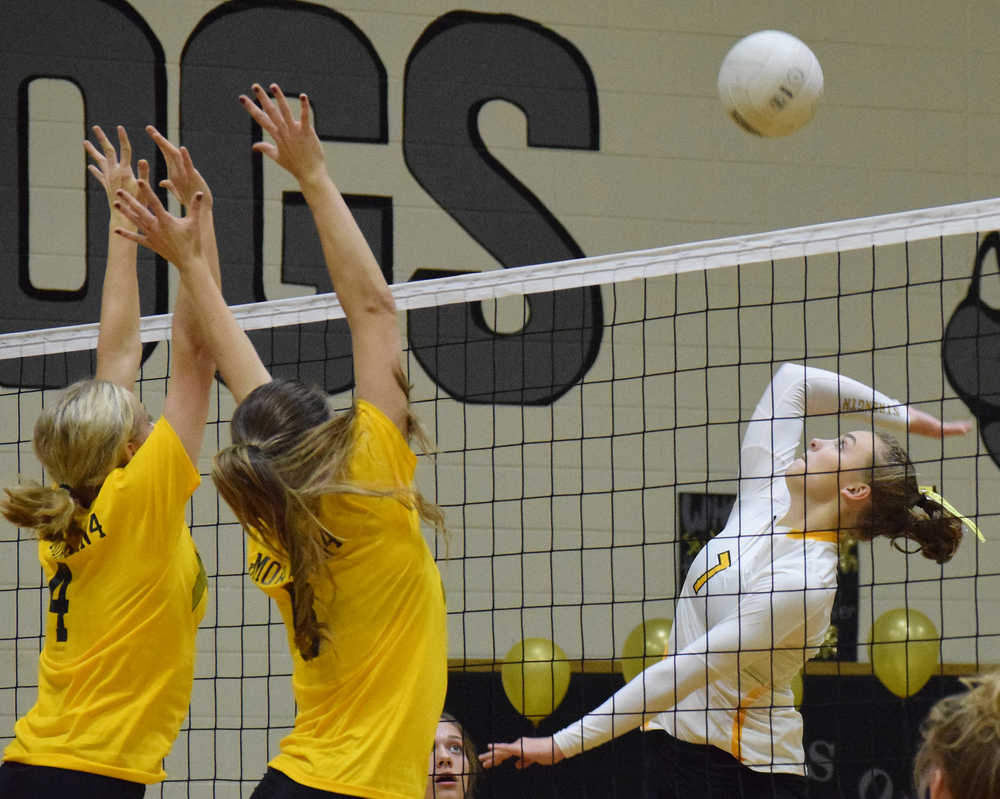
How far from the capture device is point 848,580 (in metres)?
6.45

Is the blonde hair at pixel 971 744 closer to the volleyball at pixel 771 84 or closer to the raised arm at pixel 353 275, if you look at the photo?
the raised arm at pixel 353 275

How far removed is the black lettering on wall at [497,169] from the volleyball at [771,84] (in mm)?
2021

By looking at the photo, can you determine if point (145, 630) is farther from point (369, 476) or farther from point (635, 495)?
point (635, 495)

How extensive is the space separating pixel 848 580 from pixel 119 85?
3858 mm

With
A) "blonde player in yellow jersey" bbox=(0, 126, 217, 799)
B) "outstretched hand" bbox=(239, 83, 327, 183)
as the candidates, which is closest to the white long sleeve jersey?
"blonde player in yellow jersey" bbox=(0, 126, 217, 799)

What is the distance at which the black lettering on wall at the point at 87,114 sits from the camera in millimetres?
6051

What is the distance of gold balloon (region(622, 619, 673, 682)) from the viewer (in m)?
5.54

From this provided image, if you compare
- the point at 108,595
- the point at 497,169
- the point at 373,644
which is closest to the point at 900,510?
the point at 373,644

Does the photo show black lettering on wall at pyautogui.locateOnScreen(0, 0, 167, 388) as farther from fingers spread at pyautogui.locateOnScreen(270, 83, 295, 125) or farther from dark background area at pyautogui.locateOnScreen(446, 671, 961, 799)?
fingers spread at pyautogui.locateOnScreen(270, 83, 295, 125)

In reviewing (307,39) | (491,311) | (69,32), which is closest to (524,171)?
(491,311)

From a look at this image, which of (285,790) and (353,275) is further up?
(353,275)

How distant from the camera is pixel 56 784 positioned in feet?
9.01

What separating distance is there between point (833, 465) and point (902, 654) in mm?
2109

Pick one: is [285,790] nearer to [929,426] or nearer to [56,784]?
[56,784]
